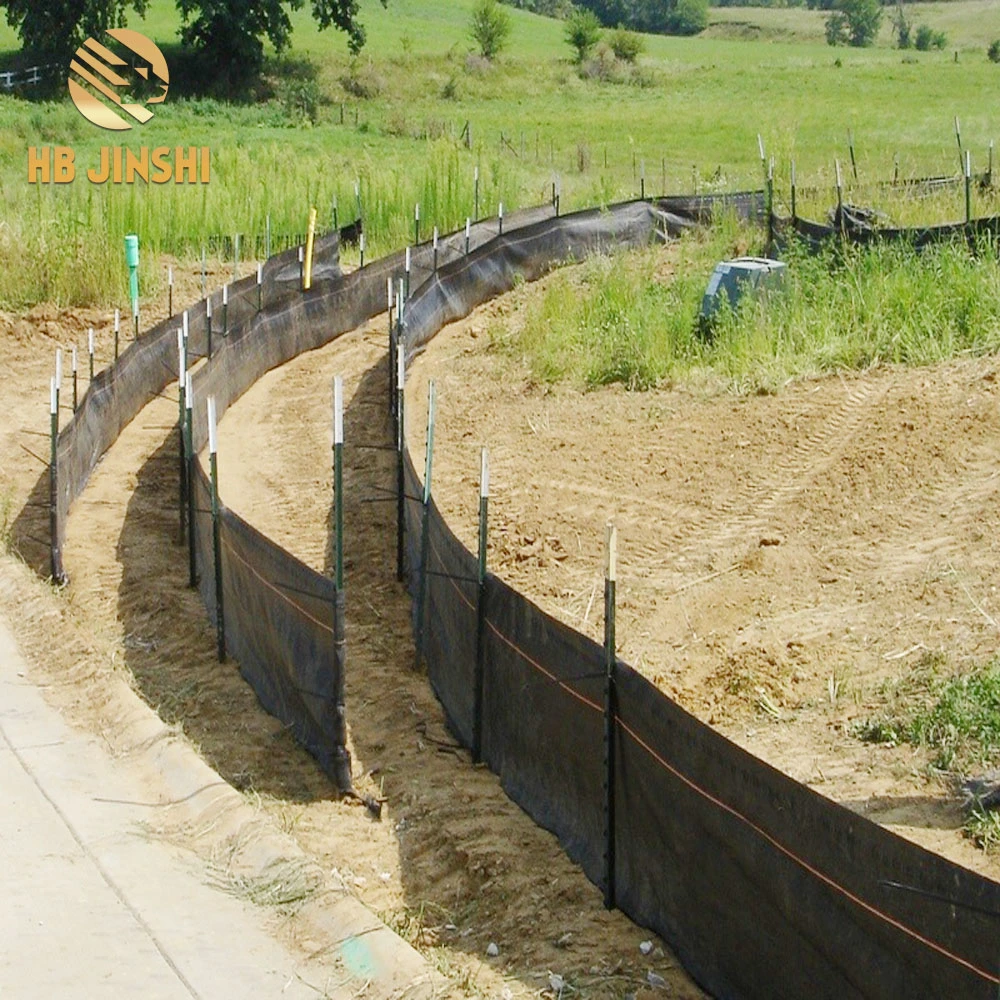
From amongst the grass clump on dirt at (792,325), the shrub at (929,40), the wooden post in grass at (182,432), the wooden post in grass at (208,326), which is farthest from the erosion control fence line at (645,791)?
the shrub at (929,40)

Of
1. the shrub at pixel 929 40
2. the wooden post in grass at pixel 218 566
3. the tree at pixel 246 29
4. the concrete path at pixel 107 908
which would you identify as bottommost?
the concrete path at pixel 107 908

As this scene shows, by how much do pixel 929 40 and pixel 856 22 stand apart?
8107 millimetres

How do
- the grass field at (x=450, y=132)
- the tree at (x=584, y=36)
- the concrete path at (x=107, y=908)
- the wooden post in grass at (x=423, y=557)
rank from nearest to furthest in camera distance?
the concrete path at (x=107, y=908)
the wooden post in grass at (x=423, y=557)
the grass field at (x=450, y=132)
the tree at (x=584, y=36)

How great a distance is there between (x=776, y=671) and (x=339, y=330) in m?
11.7

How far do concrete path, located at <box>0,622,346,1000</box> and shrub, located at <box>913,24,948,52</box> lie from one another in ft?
344

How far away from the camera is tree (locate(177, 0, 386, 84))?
53625mm

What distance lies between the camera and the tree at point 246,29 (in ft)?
176

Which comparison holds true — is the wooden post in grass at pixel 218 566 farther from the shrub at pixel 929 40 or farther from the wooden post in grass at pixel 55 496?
the shrub at pixel 929 40

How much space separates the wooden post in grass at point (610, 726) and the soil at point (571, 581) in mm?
186

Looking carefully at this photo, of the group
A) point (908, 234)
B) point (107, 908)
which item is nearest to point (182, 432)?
point (107, 908)

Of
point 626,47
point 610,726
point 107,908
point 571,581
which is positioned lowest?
point 107,908

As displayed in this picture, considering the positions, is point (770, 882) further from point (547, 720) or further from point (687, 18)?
point (687, 18)

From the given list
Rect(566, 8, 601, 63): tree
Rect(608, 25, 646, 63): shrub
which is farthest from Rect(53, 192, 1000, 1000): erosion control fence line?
Rect(608, 25, 646, 63): shrub

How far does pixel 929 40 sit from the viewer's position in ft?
344
